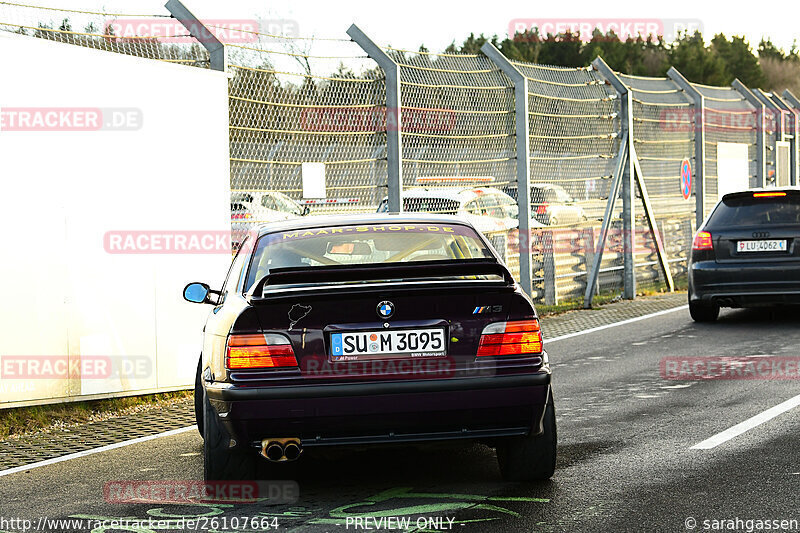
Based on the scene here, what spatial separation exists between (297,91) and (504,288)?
660cm

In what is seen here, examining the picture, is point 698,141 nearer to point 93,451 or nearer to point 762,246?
point 762,246

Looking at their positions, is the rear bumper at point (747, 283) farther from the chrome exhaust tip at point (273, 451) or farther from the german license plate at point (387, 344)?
the chrome exhaust tip at point (273, 451)

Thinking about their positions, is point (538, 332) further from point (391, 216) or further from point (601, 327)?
point (601, 327)

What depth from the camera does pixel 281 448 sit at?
5.31 m

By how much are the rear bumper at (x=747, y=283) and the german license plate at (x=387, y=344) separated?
8.18 metres

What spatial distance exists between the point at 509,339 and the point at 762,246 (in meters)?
8.09

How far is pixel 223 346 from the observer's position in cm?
537

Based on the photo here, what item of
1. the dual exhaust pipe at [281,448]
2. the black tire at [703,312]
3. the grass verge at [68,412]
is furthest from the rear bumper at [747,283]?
the dual exhaust pipe at [281,448]

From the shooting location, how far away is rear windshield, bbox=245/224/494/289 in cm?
630

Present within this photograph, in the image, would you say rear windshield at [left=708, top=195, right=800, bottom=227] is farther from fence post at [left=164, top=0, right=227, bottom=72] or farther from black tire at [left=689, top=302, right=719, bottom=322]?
fence post at [left=164, top=0, right=227, bottom=72]

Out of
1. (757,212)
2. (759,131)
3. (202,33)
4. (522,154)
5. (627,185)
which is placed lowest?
(757,212)

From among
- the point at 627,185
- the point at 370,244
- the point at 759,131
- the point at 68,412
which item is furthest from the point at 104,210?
the point at 759,131

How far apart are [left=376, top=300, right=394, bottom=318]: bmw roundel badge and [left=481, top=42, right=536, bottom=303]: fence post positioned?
976 centimetres

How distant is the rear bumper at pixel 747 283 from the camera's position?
12523 mm
